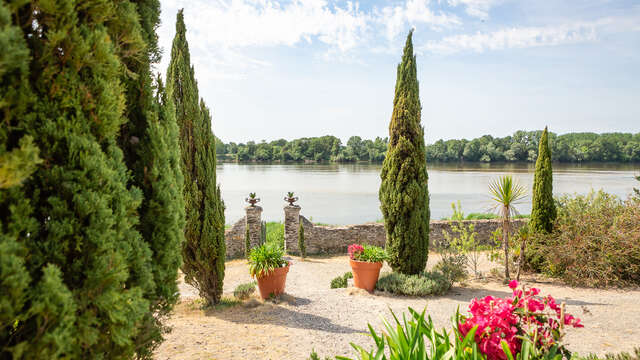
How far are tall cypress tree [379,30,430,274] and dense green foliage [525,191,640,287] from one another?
3.30 m

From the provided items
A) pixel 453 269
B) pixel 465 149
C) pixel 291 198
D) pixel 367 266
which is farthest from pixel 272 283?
pixel 465 149

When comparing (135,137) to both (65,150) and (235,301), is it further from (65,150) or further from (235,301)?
(235,301)

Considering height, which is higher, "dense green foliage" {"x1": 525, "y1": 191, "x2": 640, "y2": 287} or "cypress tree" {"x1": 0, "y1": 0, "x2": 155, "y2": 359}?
"cypress tree" {"x1": 0, "y1": 0, "x2": 155, "y2": 359}

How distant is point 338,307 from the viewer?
5.59 m

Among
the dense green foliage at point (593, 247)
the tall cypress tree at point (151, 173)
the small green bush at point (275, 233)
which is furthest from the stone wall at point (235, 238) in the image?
the tall cypress tree at point (151, 173)

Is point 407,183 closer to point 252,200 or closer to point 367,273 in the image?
point 367,273

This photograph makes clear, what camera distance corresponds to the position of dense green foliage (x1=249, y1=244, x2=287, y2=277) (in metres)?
5.92

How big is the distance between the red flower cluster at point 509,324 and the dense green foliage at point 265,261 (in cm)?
393

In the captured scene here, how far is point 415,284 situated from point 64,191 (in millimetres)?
5915

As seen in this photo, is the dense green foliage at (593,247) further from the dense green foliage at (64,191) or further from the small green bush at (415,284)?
the dense green foliage at (64,191)

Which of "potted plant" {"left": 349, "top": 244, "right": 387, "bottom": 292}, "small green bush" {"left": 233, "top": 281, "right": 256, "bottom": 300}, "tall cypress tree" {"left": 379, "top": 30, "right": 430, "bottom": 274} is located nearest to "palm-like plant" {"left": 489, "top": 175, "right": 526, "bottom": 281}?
"tall cypress tree" {"left": 379, "top": 30, "right": 430, "bottom": 274}

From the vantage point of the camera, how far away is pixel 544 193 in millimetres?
8062

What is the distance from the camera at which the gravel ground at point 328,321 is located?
388 centimetres

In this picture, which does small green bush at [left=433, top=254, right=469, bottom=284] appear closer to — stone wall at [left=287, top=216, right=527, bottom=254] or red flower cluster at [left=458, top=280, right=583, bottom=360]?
red flower cluster at [left=458, top=280, right=583, bottom=360]
